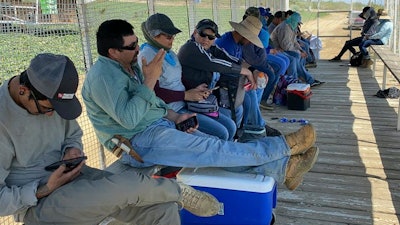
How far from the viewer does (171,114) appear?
2598mm

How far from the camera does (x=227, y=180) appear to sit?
2.18m

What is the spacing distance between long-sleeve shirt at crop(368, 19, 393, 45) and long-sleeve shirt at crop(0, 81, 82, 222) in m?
7.34

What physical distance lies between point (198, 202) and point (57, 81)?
0.88 metres

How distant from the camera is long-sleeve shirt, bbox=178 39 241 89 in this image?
9.59ft

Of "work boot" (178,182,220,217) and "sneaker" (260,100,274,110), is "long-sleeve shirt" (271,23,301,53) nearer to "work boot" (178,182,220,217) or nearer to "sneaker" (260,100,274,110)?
"sneaker" (260,100,274,110)

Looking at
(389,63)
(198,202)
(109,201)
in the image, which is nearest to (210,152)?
(198,202)

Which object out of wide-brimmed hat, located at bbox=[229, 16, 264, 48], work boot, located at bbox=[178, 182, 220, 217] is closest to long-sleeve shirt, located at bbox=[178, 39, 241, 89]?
wide-brimmed hat, located at bbox=[229, 16, 264, 48]

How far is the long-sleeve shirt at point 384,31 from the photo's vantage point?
7758mm

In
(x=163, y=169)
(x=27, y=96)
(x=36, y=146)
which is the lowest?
(x=163, y=169)

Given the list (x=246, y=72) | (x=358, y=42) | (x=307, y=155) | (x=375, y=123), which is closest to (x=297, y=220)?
(x=307, y=155)

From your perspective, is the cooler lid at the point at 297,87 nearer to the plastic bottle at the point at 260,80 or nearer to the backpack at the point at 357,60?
the plastic bottle at the point at 260,80

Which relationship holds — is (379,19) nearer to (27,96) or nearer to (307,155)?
(307,155)

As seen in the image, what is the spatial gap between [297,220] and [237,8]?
499 centimetres

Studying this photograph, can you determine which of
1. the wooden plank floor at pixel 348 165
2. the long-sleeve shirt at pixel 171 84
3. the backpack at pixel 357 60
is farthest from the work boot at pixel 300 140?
the backpack at pixel 357 60
